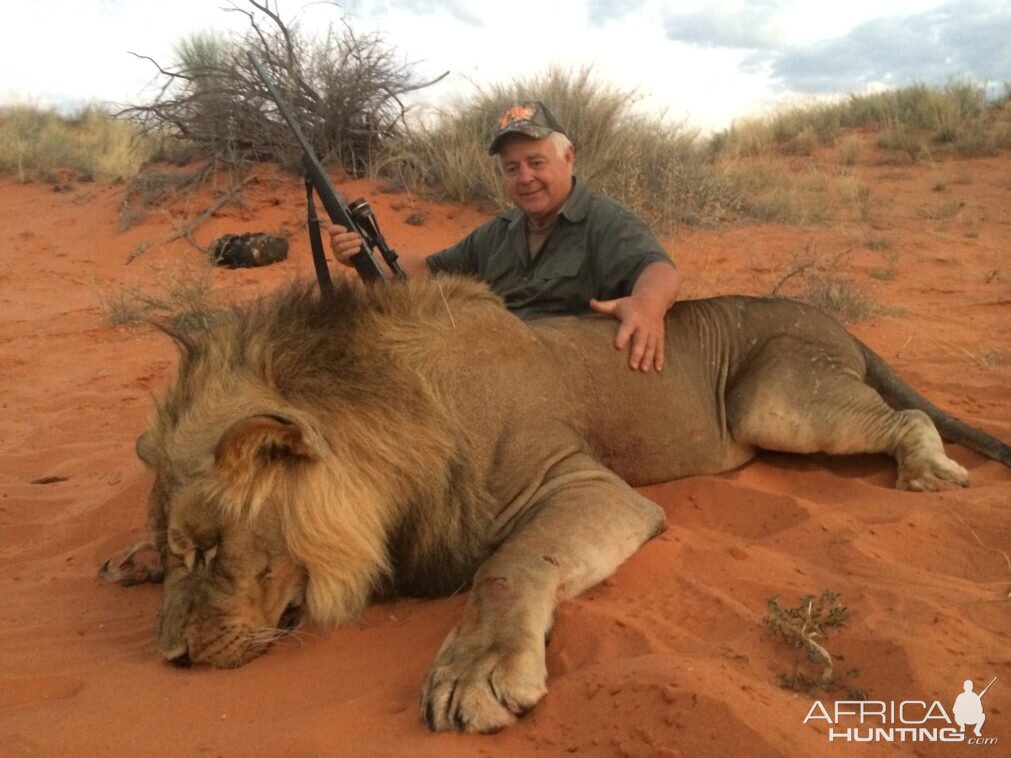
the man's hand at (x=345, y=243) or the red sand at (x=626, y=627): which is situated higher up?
the man's hand at (x=345, y=243)

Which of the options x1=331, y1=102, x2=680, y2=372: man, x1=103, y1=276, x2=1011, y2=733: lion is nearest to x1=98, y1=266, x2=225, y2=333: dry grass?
x1=331, y1=102, x2=680, y2=372: man

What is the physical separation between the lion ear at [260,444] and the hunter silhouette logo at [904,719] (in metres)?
1.62

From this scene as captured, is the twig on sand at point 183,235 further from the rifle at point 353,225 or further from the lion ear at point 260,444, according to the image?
the lion ear at point 260,444

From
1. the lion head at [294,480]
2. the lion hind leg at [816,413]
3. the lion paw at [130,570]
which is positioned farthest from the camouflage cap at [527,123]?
the lion paw at [130,570]

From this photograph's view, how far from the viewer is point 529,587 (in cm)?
261

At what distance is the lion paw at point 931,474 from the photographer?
3.72 meters

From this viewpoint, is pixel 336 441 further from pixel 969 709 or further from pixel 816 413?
pixel 816 413

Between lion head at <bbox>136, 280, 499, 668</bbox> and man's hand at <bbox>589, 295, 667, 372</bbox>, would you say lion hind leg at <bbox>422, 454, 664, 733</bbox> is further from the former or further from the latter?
man's hand at <bbox>589, 295, 667, 372</bbox>

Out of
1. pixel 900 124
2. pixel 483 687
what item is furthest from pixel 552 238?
pixel 900 124

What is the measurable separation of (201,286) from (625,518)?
6.60 metres

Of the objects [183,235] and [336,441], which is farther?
[183,235]

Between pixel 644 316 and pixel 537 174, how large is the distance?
1296 millimetres

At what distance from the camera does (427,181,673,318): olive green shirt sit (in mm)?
4352

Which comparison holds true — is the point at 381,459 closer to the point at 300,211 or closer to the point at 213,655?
the point at 213,655
